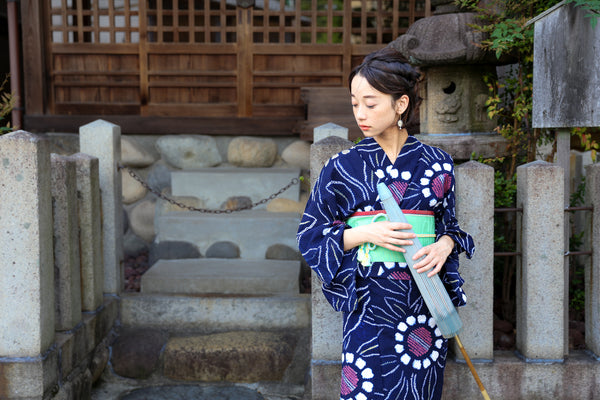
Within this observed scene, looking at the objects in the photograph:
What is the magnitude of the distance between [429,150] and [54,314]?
219 cm

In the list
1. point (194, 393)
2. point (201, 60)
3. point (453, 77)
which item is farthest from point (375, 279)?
point (201, 60)

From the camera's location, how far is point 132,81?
6328 mm

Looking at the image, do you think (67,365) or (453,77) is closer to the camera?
(67,365)

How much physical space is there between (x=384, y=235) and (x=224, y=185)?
12.3ft

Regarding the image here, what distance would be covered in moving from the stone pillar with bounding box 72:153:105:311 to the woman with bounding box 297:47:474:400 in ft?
6.54

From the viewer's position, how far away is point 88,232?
149 inches

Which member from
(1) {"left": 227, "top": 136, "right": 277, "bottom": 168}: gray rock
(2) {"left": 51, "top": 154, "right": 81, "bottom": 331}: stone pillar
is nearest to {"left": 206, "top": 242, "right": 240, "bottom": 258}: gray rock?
(1) {"left": 227, "top": 136, "right": 277, "bottom": 168}: gray rock

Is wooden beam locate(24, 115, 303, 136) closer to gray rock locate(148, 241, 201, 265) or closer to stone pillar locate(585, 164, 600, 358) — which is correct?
gray rock locate(148, 241, 201, 265)

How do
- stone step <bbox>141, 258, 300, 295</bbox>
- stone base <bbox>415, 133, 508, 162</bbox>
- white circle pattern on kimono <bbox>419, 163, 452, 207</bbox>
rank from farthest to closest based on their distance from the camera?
1. stone step <bbox>141, 258, 300, 295</bbox>
2. stone base <bbox>415, 133, 508, 162</bbox>
3. white circle pattern on kimono <bbox>419, 163, 452, 207</bbox>

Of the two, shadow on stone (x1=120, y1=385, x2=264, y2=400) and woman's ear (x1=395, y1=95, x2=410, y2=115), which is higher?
woman's ear (x1=395, y1=95, x2=410, y2=115)

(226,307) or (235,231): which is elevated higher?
(235,231)

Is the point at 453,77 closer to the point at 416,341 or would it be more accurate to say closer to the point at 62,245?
the point at 416,341

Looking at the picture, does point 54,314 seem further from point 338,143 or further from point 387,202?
point 387,202

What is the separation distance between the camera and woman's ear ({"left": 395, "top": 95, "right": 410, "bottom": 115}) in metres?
2.21
